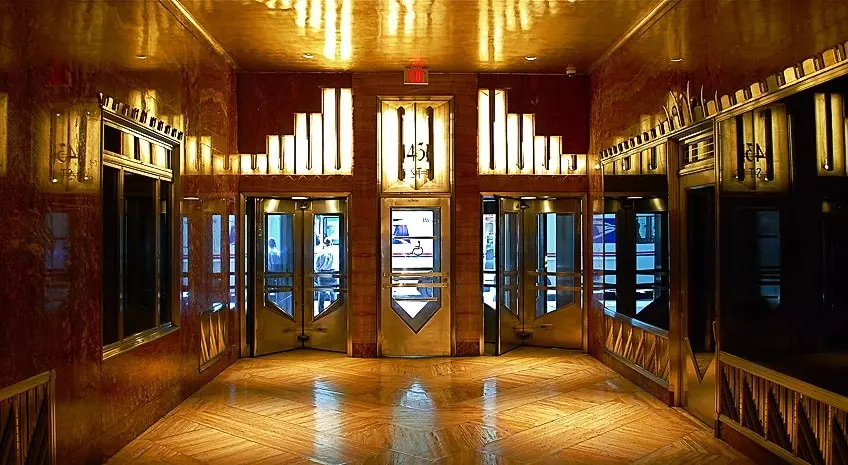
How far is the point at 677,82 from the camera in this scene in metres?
5.24

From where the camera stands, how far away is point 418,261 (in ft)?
25.8

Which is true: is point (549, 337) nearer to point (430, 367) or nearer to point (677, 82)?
point (430, 367)

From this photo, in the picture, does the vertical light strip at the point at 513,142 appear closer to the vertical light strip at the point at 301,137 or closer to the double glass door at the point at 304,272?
the double glass door at the point at 304,272

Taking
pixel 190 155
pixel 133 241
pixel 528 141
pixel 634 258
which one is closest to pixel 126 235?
pixel 133 241

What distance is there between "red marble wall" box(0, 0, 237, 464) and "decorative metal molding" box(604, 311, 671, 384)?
13.3 ft

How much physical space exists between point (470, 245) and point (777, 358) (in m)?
4.26

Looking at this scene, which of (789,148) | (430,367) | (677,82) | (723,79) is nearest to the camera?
(789,148)

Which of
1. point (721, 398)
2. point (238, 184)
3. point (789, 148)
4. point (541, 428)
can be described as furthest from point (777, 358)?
point (238, 184)

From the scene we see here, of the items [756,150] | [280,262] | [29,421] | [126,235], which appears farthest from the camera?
[280,262]

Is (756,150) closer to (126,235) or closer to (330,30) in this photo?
(330,30)

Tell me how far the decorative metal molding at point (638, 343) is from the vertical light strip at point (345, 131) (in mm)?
3365

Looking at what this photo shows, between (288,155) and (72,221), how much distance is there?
408cm

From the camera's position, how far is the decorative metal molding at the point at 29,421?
3246mm

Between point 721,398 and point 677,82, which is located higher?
point 677,82
